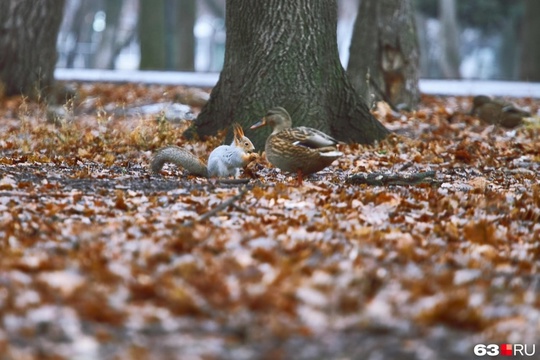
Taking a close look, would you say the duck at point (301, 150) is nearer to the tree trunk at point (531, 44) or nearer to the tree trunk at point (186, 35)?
the tree trunk at point (531, 44)

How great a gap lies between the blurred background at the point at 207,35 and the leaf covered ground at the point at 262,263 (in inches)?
717

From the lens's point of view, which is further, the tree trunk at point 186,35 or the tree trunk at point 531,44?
the tree trunk at point 186,35

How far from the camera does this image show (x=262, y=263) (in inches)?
206

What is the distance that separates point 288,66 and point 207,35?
212ft

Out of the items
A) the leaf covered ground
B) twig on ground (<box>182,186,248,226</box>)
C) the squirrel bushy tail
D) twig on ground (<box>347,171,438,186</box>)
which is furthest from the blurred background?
twig on ground (<box>182,186,248,226</box>)

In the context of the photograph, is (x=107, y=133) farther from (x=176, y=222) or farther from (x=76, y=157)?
(x=176, y=222)

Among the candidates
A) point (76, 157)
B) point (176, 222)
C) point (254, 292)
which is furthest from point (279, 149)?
point (254, 292)

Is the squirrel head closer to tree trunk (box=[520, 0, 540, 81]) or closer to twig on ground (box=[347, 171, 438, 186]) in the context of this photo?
twig on ground (box=[347, 171, 438, 186])

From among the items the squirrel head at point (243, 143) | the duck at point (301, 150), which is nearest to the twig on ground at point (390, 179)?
the duck at point (301, 150)

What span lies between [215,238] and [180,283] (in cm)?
119

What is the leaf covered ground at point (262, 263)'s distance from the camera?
409cm

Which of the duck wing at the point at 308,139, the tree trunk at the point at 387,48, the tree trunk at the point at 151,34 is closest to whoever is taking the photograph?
the duck wing at the point at 308,139

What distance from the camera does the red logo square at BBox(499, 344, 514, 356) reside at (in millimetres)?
4105

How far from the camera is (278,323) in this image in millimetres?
4184
